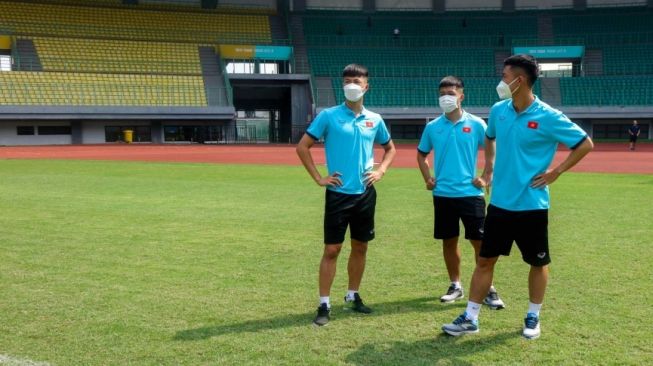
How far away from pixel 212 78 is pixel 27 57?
46.0 ft

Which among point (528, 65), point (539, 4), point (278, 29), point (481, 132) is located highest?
point (539, 4)

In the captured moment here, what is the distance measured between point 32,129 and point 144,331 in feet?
138

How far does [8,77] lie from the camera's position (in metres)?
41.6

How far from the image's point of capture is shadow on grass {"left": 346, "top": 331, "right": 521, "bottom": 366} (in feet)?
13.6

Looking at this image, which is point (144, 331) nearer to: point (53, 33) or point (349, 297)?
point (349, 297)

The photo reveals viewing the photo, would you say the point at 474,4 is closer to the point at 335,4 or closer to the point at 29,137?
the point at 335,4

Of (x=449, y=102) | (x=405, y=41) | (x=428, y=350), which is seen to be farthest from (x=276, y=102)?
(x=428, y=350)

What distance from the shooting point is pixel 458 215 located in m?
5.61

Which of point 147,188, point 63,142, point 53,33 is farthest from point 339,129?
point 53,33

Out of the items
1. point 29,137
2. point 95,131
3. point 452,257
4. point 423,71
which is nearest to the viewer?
point 452,257

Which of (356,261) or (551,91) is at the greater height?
(551,91)

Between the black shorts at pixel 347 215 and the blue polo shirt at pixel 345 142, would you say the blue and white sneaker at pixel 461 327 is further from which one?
the blue polo shirt at pixel 345 142

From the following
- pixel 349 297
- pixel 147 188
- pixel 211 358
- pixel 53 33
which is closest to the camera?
pixel 211 358

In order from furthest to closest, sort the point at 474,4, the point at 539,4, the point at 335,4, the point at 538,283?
the point at 335,4, the point at 474,4, the point at 539,4, the point at 538,283
